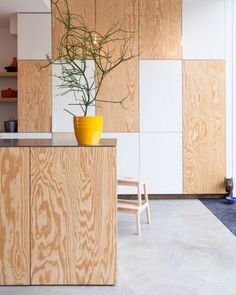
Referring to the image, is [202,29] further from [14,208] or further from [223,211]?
[14,208]

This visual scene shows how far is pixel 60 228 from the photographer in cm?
226

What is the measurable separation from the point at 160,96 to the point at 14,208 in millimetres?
3073

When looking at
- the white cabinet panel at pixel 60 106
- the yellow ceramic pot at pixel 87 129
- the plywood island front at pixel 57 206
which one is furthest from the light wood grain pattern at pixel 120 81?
the plywood island front at pixel 57 206

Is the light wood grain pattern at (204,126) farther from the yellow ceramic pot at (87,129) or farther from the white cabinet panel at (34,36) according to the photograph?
the yellow ceramic pot at (87,129)

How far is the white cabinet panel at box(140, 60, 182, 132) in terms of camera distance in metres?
4.89

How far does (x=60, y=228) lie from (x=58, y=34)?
10.6 feet

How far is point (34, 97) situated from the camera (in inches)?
190

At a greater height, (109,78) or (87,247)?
(109,78)

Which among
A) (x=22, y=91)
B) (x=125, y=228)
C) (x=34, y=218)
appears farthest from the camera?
(x=22, y=91)

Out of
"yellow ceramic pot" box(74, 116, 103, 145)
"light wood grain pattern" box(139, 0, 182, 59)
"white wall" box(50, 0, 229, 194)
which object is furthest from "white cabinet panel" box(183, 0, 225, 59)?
"yellow ceramic pot" box(74, 116, 103, 145)

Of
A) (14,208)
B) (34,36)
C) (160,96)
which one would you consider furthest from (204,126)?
(14,208)

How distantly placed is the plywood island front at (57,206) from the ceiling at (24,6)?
2728 millimetres

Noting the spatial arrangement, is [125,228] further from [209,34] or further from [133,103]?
[209,34]

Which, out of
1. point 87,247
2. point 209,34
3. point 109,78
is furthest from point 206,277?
point 209,34
